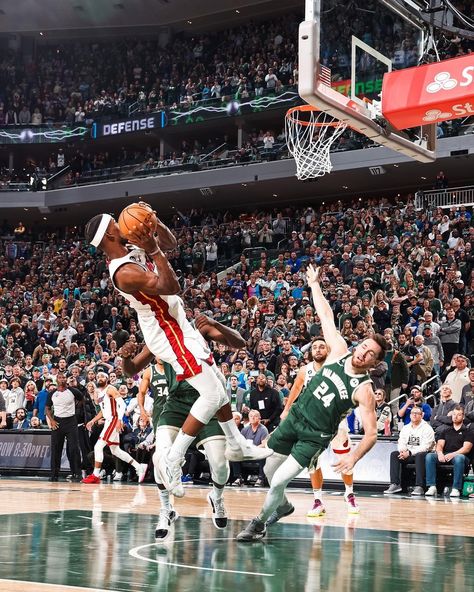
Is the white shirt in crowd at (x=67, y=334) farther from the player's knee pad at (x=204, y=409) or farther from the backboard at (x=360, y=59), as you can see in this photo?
the player's knee pad at (x=204, y=409)

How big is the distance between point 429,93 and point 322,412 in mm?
5031

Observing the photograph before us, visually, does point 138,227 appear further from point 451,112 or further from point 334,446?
point 334,446

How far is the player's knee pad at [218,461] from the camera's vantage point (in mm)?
8023

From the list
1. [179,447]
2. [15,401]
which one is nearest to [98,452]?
[15,401]

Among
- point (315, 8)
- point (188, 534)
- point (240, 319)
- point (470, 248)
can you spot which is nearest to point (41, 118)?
point (240, 319)

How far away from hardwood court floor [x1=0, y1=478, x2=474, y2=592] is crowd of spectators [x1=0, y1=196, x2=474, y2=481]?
14.4 ft

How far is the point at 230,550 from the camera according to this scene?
7.18 meters

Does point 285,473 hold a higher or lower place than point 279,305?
lower

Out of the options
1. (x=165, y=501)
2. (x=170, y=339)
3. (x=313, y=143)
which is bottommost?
(x=165, y=501)

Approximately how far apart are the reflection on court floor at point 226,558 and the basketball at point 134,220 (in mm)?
2533

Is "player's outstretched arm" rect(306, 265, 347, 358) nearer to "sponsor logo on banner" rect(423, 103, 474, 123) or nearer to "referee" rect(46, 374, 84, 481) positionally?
"sponsor logo on banner" rect(423, 103, 474, 123)

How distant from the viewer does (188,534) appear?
327 inches

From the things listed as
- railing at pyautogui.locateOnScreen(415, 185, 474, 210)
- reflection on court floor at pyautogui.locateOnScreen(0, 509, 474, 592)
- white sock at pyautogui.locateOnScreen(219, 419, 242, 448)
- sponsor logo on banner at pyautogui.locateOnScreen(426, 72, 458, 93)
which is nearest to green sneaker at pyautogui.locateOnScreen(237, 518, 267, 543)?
reflection on court floor at pyautogui.locateOnScreen(0, 509, 474, 592)

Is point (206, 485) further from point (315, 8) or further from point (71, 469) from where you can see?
point (315, 8)
